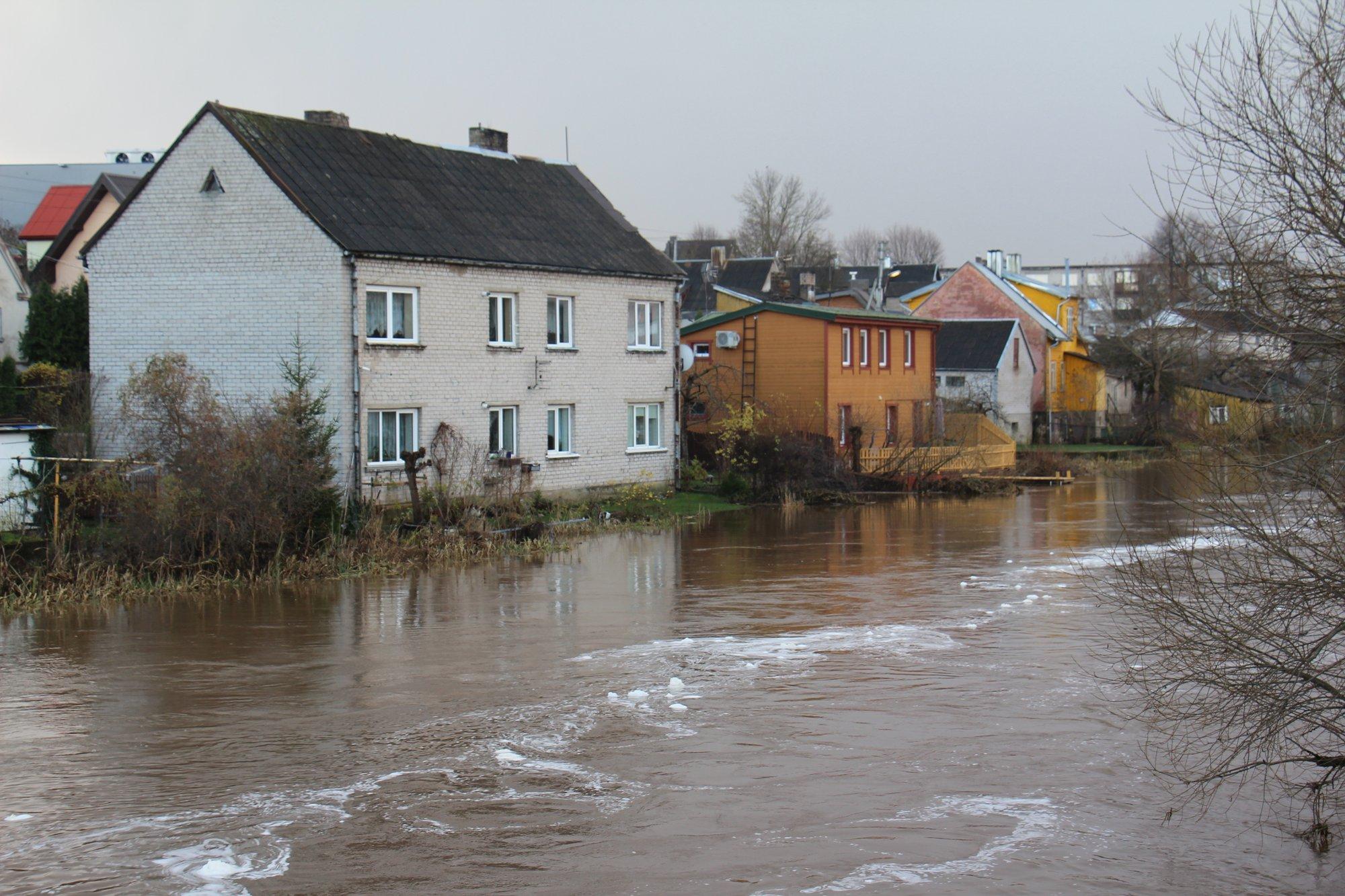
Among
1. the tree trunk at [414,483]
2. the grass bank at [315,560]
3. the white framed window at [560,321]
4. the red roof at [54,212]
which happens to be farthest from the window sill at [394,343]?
the red roof at [54,212]

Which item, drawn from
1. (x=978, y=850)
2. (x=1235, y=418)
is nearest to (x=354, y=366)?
(x=978, y=850)

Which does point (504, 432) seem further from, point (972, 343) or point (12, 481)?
point (972, 343)

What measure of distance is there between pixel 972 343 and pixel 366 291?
3570 centimetres

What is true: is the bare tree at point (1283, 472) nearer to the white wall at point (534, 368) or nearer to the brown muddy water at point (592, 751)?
the brown muddy water at point (592, 751)

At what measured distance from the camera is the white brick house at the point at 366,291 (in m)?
25.5

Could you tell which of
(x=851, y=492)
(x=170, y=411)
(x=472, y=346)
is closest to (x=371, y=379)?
(x=472, y=346)

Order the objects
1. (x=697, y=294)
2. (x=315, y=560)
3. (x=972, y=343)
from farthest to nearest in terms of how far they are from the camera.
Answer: (x=697, y=294), (x=972, y=343), (x=315, y=560)

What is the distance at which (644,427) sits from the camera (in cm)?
3362

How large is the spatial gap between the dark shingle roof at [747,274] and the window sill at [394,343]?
47.4 m

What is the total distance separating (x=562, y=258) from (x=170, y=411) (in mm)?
11100

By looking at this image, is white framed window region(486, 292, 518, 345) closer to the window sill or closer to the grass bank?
the window sill

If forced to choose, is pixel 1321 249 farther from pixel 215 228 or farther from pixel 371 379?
pixel 215 228

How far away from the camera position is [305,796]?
1053 centimetres

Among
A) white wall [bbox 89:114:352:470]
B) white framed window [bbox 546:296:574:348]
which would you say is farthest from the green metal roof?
white wall [bbox 89:114:352:470]
